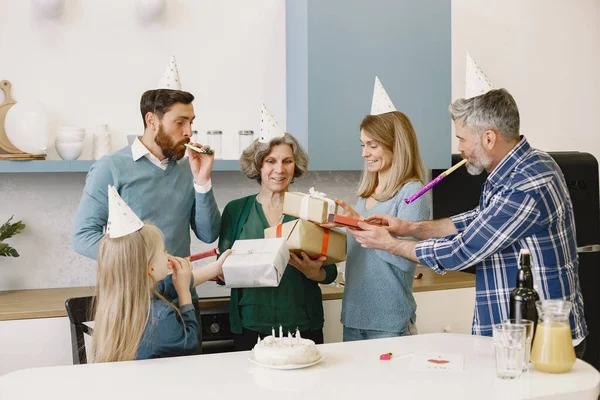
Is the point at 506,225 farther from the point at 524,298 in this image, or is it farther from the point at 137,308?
the point at 137,308

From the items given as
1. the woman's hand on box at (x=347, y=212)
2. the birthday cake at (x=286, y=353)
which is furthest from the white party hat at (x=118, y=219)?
the woman's hand on box at (x=347, y=212)

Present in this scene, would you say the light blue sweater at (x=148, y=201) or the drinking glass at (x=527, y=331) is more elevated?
the light blue sweater at (x=148, y=201)

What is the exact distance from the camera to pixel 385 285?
108 inches

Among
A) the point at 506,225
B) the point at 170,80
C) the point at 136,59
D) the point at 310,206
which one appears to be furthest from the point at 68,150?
the point at 506,225

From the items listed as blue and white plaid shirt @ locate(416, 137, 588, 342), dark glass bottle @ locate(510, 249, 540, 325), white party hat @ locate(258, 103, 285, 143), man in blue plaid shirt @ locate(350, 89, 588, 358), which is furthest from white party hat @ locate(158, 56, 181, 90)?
dark glass bottle @ locate(510, 249, 540, 325)

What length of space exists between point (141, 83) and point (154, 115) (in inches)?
34.1

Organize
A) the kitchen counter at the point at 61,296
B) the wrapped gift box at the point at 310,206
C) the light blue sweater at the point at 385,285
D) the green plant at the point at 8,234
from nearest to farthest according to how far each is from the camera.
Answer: the wrapped gift box at the point at 310,206 < the light blue sweater at the point at 385,285 < the kitchen counter at the point at 61,296 < the green plant at the point at 8,234

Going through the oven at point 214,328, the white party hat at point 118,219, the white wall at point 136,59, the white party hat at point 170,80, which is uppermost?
the white wall at point 136,59

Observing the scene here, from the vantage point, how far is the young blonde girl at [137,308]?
7.18ft

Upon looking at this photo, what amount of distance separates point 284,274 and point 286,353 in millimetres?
828

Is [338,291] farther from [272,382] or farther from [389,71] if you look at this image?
[272,382]

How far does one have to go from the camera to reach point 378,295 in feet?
9.02

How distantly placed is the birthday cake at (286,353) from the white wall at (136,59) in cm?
182

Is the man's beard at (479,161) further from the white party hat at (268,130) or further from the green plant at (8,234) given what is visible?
the green plant at (8,234)
